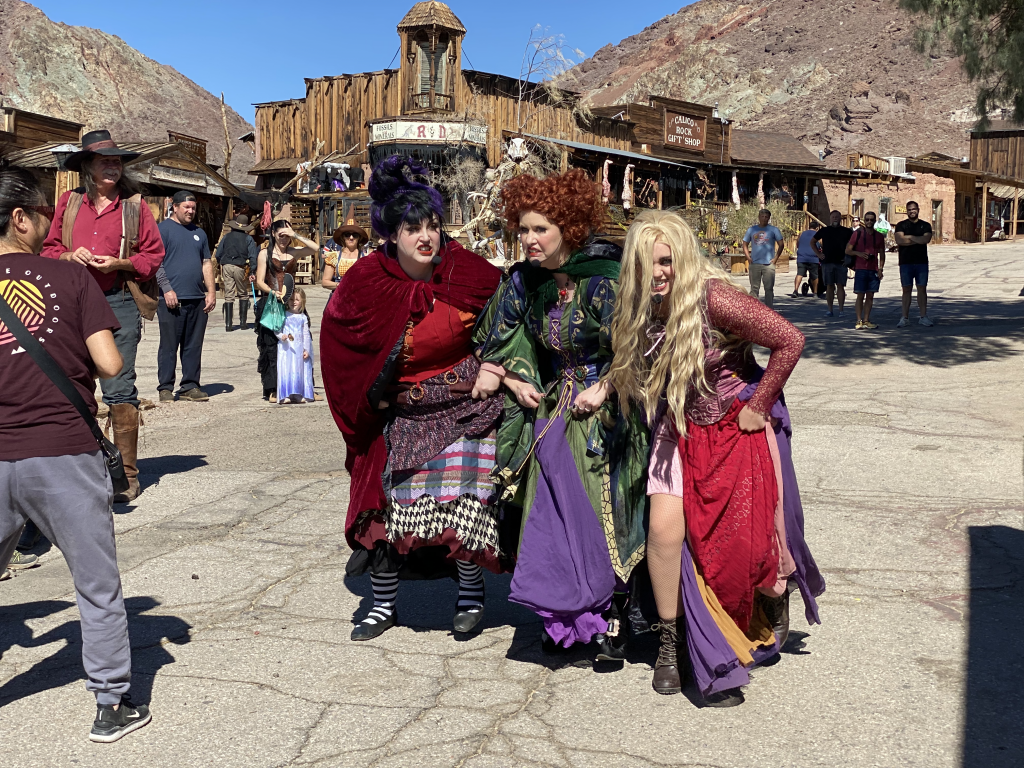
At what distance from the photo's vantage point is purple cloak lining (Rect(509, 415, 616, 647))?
3.80 m

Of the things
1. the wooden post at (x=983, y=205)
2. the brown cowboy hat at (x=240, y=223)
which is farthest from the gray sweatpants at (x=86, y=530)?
the wooden post at (x=983, y=205)

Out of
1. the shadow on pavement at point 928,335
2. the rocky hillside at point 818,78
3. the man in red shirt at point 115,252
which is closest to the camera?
the man in red shirt at point 115,252

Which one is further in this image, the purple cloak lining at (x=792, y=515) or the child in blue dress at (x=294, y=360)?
the child in blue dress at (x=294, y=360)

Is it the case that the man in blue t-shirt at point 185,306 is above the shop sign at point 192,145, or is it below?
below

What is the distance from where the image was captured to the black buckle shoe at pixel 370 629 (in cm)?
429

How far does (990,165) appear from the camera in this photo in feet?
195

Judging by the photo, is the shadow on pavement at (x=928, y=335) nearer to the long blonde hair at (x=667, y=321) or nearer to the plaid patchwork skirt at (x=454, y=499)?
the plaid patchwork skirt at (x=454, y=499)

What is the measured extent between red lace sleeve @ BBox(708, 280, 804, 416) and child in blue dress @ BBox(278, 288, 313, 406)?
7191 mm

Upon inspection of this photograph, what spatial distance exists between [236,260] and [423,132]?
1461 cm

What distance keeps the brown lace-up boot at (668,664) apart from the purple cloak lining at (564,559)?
0.79 feet

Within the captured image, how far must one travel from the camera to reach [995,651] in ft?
13.1

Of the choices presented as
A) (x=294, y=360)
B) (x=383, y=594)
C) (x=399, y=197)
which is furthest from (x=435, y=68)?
(x=383, y=594)

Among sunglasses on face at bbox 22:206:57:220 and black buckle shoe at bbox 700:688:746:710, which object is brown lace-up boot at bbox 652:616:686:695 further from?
sunglasses on face at bbox 22:206:57:220

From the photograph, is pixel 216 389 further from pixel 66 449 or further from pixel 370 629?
pixel 66 449
